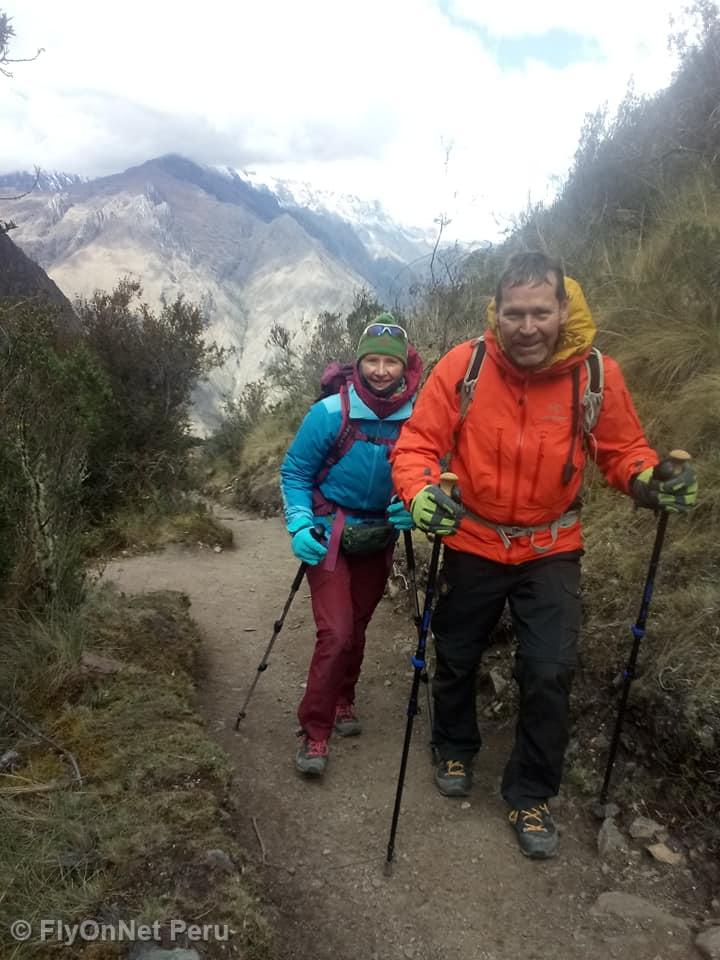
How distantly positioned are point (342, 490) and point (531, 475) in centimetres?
106

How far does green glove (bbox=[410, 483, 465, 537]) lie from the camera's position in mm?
2627

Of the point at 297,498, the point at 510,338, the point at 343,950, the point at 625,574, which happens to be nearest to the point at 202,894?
the point at 343,950

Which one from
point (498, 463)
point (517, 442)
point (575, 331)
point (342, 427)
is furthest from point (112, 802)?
point (575, 331)

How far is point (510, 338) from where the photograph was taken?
2.81m

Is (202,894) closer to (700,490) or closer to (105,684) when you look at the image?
(105,684)

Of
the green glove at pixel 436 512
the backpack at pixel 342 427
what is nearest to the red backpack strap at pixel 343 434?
the backpack at pixel 342 427

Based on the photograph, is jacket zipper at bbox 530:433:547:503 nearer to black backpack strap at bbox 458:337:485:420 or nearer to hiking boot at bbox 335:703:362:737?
black backpack strap at bbox 458:337:485:420

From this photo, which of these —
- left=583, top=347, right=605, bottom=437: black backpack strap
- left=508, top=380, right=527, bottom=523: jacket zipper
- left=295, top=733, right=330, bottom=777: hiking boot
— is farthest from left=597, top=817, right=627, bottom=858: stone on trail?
left=583, top=347, right=605, bottom=437: black backpack strap

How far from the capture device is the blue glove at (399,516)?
10.4ft

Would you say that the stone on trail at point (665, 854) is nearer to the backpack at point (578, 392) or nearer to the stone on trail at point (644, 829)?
the stone on trail at point (644, 829)

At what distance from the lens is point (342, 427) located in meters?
3.37

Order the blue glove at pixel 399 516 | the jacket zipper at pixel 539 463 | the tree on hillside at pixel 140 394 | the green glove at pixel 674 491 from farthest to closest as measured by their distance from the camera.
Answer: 1. the tree on hillside at pixel 140 394
2. the blue glove at pixel 399 516
3. the jacket zipper at pixel 539 463
4. the green glove at pixel 674 491

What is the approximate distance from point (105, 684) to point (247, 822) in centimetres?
110

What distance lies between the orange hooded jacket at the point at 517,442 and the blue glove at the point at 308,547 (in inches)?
26.7
